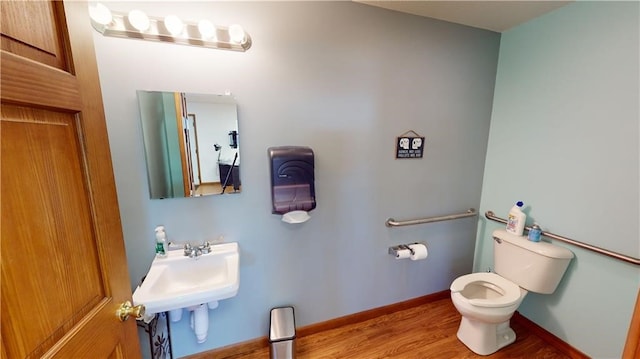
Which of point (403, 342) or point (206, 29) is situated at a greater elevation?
point (206, 29)

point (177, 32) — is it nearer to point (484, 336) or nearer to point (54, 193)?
point (54, 193)

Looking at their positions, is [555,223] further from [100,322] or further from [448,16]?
[100,322]

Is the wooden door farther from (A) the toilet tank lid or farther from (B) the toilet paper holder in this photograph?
(A) the toilet tank lid

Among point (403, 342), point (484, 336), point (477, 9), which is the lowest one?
point (403, 342)

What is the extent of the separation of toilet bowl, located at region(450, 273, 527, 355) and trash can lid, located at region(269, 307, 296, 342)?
1093 millimetres

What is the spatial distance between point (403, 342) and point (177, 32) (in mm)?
2390

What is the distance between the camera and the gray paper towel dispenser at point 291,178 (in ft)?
4.73

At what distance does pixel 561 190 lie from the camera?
5.30ft

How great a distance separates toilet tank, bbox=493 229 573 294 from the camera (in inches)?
61.2

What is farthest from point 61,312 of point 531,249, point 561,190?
point 561,190

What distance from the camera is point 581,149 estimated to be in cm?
151

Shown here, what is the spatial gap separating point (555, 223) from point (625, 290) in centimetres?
45

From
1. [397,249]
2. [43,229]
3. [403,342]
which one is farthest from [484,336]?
[43,229]

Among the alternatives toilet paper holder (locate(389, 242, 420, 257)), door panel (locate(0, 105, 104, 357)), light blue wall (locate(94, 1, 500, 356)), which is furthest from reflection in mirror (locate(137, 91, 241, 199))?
toilet paper holder (locate(389, 242, 420, 257))
